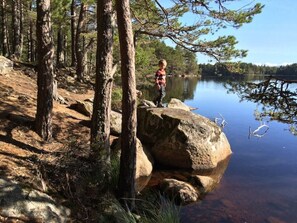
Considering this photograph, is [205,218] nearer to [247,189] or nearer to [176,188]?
[176,188]

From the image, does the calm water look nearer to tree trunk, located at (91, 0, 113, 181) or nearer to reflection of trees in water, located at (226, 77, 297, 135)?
reflection of trees in water, located at (226, 77, 297, 135)

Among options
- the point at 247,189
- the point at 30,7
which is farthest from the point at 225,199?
the point at 30,7

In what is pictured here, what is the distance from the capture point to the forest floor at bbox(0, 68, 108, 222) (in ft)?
18.0

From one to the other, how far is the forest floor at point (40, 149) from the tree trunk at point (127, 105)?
27.2 inches

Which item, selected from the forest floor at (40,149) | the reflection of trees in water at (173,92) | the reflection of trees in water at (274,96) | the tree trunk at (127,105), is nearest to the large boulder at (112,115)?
the forest floor at (40,149)

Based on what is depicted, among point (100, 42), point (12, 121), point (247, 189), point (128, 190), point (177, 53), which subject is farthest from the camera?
point (177, 53)

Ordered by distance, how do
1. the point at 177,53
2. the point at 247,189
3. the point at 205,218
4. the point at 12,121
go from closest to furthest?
the point at 205,218, the point at 12,121, the point at 247,189, the point at 177,53

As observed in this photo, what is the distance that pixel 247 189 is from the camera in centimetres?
920

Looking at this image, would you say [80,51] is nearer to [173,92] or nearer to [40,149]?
[40,149]

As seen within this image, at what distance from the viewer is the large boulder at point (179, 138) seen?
10.1 m

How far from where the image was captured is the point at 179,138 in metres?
10.1

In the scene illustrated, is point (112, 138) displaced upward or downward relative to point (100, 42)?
downward

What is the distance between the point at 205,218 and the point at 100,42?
13.8ft

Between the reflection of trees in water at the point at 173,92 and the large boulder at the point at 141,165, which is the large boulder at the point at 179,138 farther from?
the reflection of trees in water at the point at 173,92
